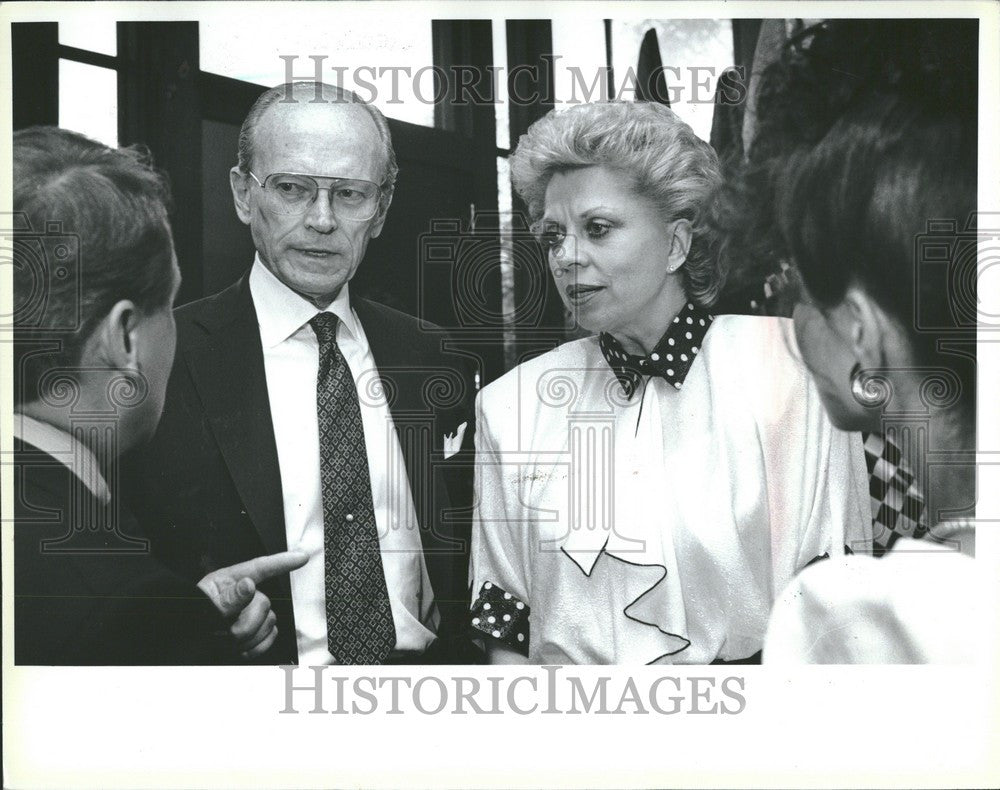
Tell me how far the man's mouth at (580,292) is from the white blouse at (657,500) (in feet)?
0.47

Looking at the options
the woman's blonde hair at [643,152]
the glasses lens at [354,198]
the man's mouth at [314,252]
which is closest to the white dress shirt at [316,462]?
the man's mouth at [314,252]

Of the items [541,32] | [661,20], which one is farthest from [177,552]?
[661,20]

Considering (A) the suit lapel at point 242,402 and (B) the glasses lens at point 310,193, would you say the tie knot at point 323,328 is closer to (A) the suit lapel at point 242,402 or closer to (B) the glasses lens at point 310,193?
(A) the suit lapel at point 242,402

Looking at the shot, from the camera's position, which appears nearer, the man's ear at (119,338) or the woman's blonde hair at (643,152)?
the woman's blonde hair at (643,152)

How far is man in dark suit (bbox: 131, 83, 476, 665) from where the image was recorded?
13.2ft

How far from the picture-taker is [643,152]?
397cm

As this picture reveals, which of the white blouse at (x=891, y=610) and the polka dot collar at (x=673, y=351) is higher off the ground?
the polka dot collar at (x=673, y=351)

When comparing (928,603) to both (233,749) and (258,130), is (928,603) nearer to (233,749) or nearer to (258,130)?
(233,749)

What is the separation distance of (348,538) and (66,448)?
103cm

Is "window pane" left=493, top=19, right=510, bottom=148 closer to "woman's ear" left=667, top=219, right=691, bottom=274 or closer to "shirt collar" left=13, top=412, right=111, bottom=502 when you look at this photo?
"woman's ear" left=667, top=219, right=691, bottom=274

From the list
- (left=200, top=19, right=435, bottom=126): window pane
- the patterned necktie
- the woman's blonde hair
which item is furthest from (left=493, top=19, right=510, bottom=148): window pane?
the patterned necktie

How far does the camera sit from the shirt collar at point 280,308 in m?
4.05

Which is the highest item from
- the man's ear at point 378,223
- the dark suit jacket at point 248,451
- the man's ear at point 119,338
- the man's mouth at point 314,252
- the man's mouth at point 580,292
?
the man's ear at point 378,223

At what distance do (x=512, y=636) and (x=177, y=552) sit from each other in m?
1.18
